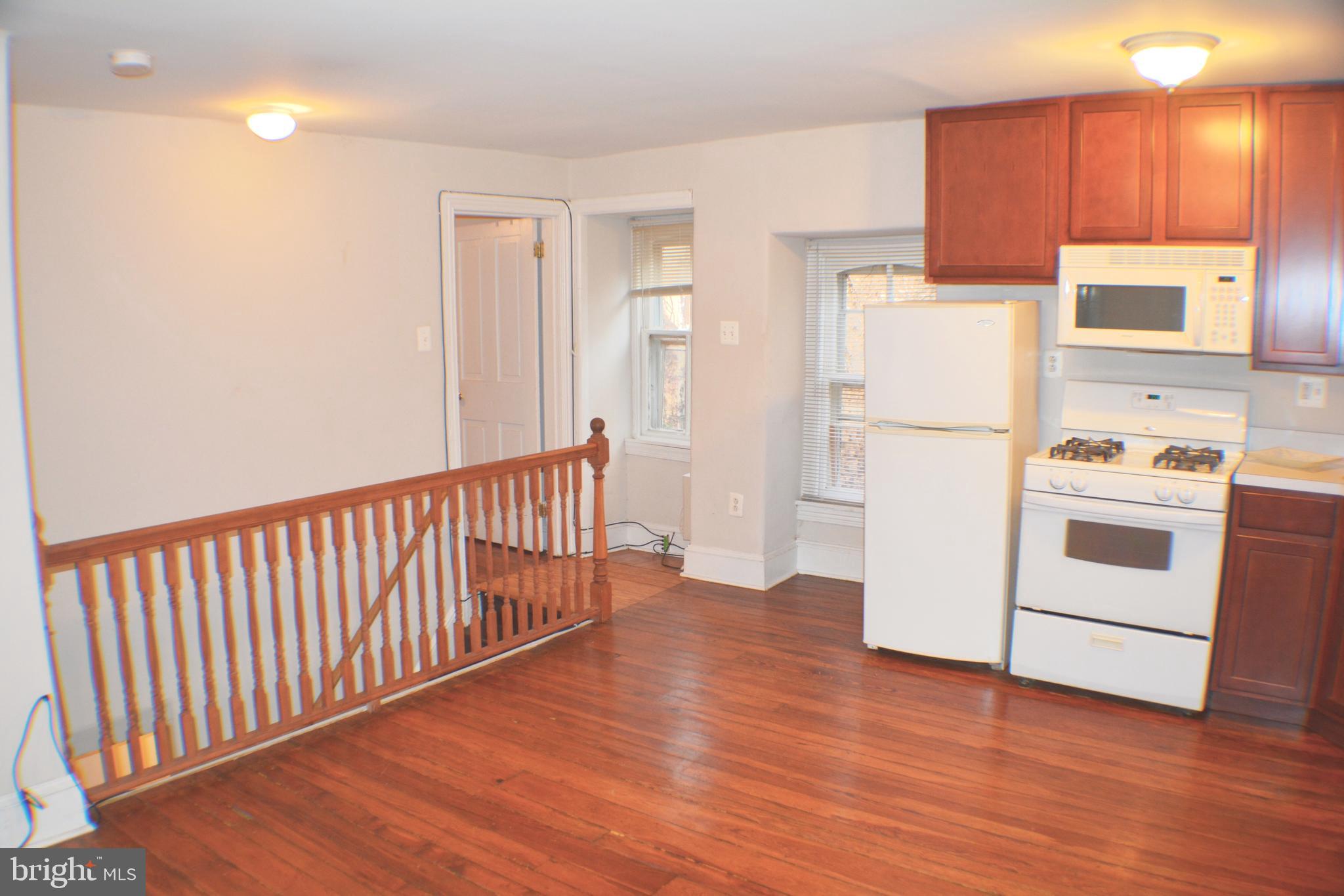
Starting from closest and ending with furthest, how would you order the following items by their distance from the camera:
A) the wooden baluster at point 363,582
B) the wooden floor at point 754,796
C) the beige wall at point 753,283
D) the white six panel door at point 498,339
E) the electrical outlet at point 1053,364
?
the wooden floor at point 754,796, the wooden baluster at point 363,582, the electrical outlet at point 1053,364, the beige wall at point 753,283, the white six panel door at point 498,339

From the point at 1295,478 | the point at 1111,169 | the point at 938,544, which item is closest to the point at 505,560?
the point at 938,544

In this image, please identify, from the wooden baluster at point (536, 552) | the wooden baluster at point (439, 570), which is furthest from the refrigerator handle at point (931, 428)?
the wooden baluster at point (439, 570)

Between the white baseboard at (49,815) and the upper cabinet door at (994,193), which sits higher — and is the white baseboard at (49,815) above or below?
below

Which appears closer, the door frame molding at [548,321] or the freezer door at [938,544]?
the freezer door at [938,544]

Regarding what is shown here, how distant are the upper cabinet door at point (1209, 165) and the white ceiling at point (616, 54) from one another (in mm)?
129

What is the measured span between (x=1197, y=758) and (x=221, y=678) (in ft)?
12.5

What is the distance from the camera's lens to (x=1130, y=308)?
3654mm

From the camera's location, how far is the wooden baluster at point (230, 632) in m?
2.96

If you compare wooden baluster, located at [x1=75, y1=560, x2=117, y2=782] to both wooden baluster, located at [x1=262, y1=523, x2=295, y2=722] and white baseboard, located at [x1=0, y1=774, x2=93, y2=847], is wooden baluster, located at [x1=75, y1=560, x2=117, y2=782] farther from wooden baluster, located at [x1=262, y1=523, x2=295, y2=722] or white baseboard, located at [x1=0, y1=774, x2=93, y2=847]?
wooden baluster, located at [x1=262, y1=523, x2=295, y2=722]

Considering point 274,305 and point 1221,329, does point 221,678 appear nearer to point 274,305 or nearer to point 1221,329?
point 274,305

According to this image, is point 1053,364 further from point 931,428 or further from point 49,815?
point 49,815

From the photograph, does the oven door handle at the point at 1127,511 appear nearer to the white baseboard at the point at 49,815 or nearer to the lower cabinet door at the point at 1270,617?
the lower cabinet door at the point at 1270,617

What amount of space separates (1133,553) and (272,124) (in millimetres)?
3591

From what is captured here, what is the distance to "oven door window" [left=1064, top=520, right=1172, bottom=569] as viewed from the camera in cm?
348
